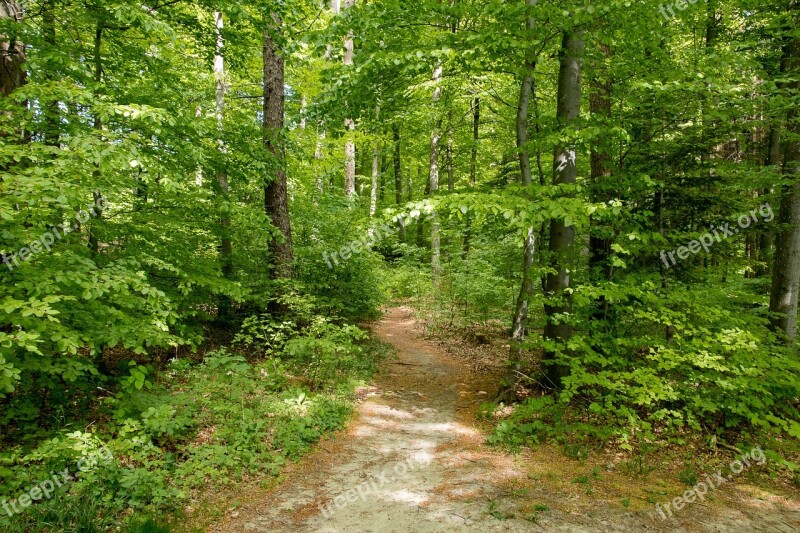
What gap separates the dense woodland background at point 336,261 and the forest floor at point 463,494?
1.46 feet

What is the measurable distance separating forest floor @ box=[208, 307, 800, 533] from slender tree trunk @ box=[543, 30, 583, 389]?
1.68 meters

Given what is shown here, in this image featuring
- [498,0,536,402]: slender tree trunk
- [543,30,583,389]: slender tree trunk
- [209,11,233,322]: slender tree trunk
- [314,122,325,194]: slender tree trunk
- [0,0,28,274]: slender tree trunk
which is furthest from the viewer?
[314,122,325,194]: slender tree trunk

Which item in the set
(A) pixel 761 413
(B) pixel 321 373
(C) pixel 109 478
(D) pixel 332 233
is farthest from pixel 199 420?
(A) pixel 761 413

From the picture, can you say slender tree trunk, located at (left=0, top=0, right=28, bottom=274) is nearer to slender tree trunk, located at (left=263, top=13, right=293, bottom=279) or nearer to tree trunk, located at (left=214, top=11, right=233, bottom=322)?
tree trunk, located at (left=214, top=11, right=233, bottom=322)

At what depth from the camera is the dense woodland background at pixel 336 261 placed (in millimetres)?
4086

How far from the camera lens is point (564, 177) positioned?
21.2 feet

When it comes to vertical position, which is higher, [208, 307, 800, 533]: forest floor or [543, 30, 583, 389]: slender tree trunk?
[543, 30, 583, 389]: slender tree trunk

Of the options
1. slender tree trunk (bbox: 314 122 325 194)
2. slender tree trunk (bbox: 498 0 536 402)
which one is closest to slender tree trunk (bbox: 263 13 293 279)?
slender tree trunk (bbox: 314 122 325 194)

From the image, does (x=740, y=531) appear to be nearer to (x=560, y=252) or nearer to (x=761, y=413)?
(x=761, y=413)

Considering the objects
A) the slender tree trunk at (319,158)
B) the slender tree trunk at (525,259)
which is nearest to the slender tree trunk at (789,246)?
the slender tree trunk at (525,259)

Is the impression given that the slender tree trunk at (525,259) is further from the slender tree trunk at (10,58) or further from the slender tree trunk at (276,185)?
the slender tree trunk at (10,58)

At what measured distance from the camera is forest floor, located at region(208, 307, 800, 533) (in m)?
3.95

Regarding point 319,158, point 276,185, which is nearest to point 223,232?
point 276,185

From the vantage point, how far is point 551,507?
4188 mm
